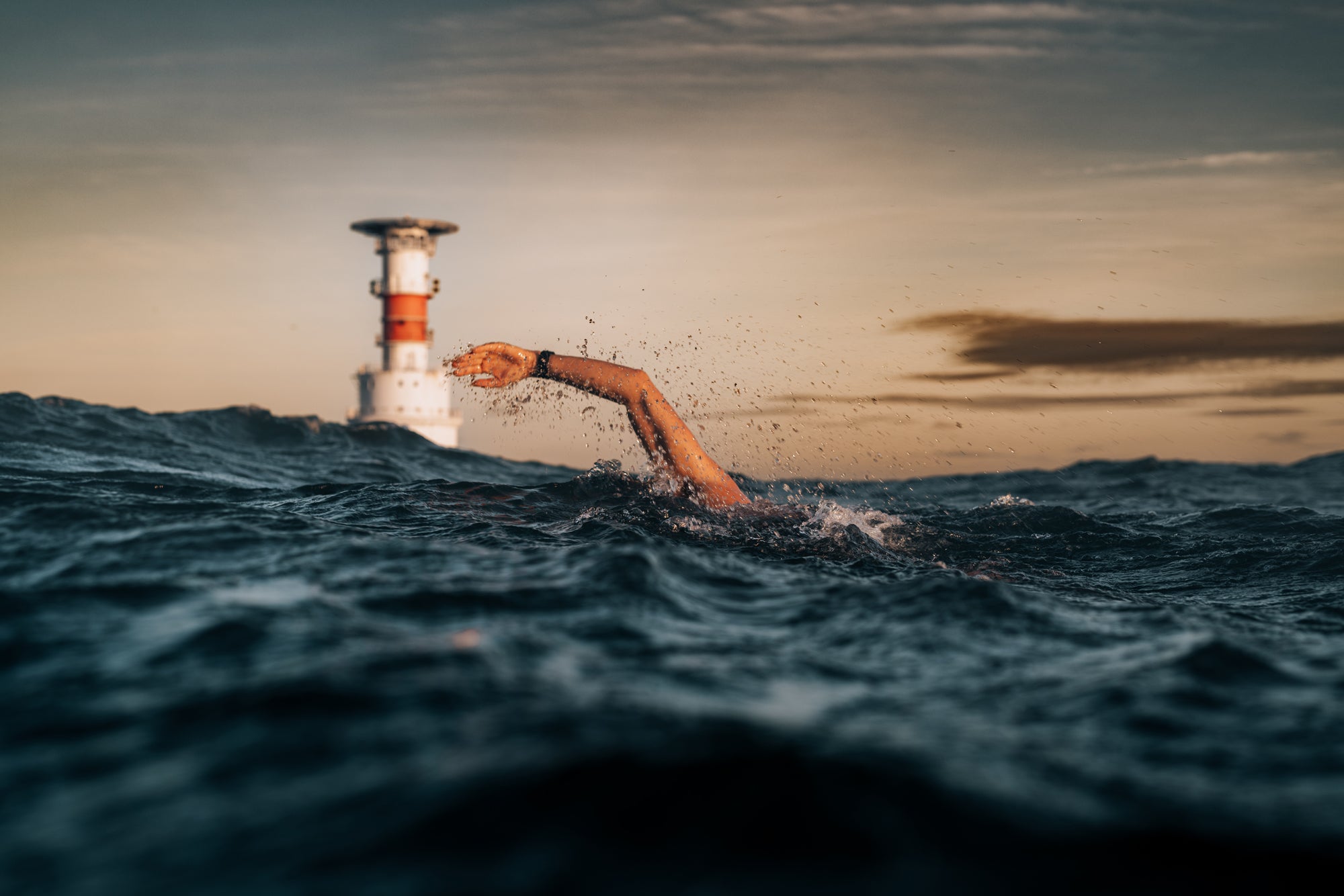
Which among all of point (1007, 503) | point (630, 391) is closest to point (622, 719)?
point (630, 391)

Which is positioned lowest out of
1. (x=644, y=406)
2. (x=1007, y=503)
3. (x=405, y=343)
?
(x=1007, y=503)

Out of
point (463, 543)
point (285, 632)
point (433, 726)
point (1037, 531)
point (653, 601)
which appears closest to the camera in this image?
point (433, 726)

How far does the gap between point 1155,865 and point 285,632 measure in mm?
3702

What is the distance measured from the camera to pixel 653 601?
5.66 m

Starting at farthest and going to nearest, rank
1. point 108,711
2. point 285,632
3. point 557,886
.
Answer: point 285,632 → point 108,711 → point 557,886

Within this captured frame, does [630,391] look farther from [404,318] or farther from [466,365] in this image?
[404,318]

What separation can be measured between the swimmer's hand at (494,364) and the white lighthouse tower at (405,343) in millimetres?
37179

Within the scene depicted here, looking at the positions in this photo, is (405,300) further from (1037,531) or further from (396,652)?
(396,652)

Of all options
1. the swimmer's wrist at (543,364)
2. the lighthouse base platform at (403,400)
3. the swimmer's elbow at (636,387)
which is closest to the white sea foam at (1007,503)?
the swimmer's elbow at (636,387)

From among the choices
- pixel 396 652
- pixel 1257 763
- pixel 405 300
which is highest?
pixel 405 300

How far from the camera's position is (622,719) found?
3.36 metres

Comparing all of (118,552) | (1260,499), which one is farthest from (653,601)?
(1260,499)

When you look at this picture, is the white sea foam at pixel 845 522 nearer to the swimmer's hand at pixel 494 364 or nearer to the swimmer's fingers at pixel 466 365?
the swimmer's hand at pixel 494 364

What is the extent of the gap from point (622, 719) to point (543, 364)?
241 inches
